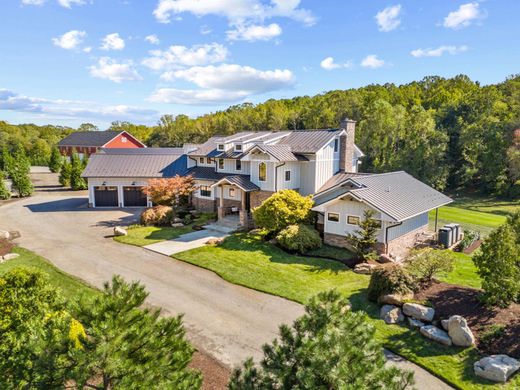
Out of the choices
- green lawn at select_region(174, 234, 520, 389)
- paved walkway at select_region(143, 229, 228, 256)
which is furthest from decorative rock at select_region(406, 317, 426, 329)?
paved walkway at select_region(143, 229, 228, 256)

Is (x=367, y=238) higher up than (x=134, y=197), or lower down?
lower down

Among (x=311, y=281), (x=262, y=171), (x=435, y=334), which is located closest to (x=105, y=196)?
(x=262, y=171)

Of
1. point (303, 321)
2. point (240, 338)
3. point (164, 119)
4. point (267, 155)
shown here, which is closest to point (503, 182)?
point (267, 155)

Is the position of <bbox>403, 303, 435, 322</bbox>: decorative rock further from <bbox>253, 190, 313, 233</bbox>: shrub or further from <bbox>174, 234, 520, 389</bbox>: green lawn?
<bbox>253, 190, 313, 233</bbox>: shrub

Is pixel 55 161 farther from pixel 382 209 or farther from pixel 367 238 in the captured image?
pixel 382 209

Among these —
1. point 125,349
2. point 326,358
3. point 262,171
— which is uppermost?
point 262,171
